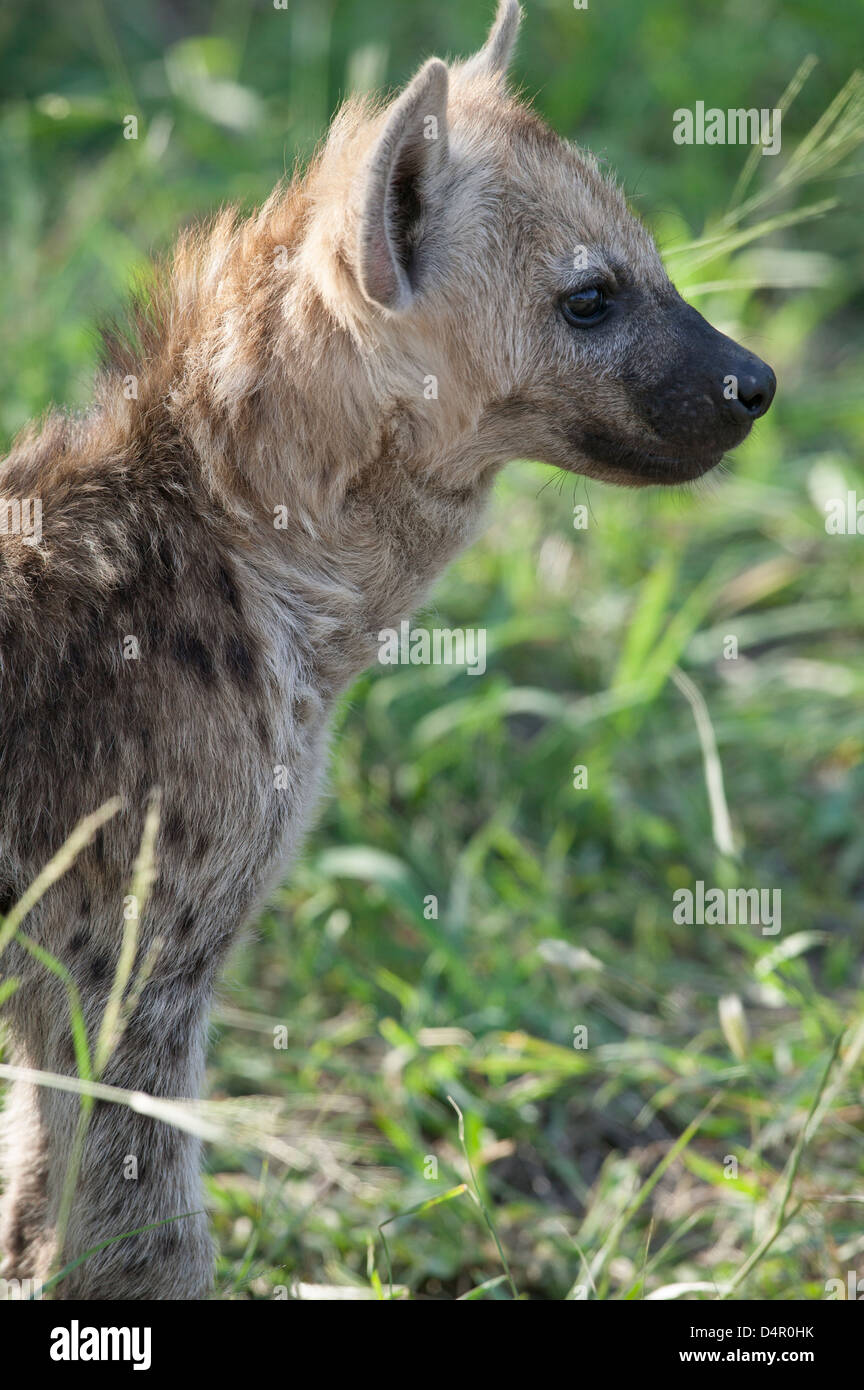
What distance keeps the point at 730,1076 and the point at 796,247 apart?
4686 millimetres

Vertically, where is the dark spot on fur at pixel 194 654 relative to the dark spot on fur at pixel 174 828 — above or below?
above

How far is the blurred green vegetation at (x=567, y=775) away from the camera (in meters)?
3.67

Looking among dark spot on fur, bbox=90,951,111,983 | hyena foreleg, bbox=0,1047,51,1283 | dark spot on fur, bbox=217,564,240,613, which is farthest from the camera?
hyena foreleg, bbox=0,1047,51,1283

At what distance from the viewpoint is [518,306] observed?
3094 millimetres

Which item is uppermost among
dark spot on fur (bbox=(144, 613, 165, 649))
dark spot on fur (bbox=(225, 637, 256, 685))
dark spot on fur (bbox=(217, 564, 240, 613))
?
dark spot on fur (bbox=(217, 564, 240, 613))

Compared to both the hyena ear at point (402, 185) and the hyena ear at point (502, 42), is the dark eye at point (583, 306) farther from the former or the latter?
the hyena ear at point (502, 42)

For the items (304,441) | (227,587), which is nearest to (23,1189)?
(227,587)

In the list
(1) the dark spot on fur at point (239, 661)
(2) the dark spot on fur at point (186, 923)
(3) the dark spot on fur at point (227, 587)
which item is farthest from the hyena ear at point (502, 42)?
(2) the dark spot on fur at point (186, 923)

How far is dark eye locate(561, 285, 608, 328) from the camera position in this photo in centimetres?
314

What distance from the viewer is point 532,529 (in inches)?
218

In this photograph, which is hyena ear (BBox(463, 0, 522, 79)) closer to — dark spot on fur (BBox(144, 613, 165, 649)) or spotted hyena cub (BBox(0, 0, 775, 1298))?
spotted hyena cub (BBox(0, 0, 775, 1298))

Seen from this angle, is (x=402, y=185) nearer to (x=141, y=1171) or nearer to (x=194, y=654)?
(x=194, y=654)

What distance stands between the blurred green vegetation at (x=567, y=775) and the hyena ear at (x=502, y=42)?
2.63 ft

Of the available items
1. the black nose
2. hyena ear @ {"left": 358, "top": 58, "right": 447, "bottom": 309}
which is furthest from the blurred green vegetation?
hyena ear @ {"left": 358, "top": 58, "right": 447, "bottom": 309}
